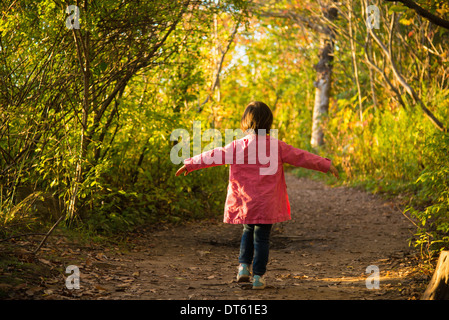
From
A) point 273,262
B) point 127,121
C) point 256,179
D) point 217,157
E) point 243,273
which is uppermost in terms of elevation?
point 127,121

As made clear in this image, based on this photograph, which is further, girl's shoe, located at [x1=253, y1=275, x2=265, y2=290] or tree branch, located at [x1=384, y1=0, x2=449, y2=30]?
tree branch, located at [x1=384, y1=0, x2=449, y2=30]

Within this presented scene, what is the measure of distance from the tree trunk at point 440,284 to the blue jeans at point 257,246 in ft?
3.82

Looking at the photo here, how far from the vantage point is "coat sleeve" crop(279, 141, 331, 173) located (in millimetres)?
3883

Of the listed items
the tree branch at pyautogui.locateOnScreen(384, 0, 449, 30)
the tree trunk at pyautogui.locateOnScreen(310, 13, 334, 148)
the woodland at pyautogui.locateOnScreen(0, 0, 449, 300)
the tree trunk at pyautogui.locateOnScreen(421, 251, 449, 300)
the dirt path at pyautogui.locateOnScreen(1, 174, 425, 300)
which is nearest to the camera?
the tree trunk at pyautogui.locateOnScreen(421, 251, 449, 300)

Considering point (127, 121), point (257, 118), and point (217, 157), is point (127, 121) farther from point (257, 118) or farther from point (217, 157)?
point (257, 118)

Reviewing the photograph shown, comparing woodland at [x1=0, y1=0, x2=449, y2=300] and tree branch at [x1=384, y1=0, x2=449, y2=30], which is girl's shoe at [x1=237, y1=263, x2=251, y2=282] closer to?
woodland at [x1=0, y1=0, x2=449, y2=300]

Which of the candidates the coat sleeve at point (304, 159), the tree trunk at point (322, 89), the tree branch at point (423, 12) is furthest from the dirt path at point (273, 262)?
the tree trunk at point (322, 89)

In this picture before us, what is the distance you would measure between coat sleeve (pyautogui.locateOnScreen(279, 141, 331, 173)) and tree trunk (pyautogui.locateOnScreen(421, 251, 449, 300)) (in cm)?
109

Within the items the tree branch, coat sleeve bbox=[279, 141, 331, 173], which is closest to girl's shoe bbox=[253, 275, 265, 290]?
coat sleeve bbox=[279, 141, 331, 173]

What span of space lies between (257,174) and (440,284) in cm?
149

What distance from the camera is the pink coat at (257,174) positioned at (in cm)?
384

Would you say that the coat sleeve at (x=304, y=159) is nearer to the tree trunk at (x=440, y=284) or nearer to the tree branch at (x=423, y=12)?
the tree trunk at (x=440, y=284)

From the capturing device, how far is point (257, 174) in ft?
12.8

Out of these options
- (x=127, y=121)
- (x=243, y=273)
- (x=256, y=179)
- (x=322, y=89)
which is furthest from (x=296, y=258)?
(x=322, y=89)
